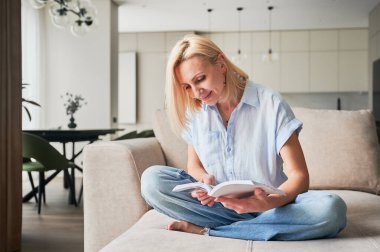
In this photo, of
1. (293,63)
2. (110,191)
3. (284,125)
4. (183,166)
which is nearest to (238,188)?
(284,125)

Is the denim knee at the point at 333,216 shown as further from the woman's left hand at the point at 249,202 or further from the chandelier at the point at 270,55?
the chandelier at the point at 270,55

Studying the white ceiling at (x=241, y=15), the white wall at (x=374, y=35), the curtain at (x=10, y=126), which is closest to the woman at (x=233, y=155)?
the curtain at (x=10, y=126)

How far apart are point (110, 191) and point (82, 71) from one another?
16.5ft

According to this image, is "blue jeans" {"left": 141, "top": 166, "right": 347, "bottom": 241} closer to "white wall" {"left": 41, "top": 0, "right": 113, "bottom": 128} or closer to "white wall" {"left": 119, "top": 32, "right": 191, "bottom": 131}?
"white wall" {"left": 41, "top": 0, "right": 113, "bottom": 128}

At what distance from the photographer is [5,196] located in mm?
2416

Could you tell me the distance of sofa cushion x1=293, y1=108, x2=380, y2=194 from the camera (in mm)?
2127

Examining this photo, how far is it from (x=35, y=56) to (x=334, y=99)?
5.53 meters

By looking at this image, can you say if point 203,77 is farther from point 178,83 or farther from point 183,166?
point 183,166

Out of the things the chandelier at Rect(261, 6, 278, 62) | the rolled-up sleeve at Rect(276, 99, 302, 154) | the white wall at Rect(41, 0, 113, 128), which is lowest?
the rolled-up sleeve at Rect(276, 99, 302, 154)

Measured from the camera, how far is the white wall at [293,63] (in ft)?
27.8

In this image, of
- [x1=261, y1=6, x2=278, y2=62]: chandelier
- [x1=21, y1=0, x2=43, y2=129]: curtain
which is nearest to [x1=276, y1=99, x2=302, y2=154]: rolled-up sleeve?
[x1=21, y1=0, x2=43, y2=129]: curtain

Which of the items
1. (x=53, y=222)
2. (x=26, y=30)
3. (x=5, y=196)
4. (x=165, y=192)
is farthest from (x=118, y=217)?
(x=26, y=30)

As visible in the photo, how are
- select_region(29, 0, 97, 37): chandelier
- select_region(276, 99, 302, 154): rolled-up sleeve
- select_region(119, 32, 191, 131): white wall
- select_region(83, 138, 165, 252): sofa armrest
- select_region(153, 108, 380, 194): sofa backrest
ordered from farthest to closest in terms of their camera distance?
select_region(119, 32, 191, 131): white wall → select_region(29, 0, 97, 37): chandelier → select_region(153, 108, 380, 194): sofa backrest → select_region(83, 138, 165, 252): sofa armrest → select_region(276, 99, 302, 154): rolled-up sleeve

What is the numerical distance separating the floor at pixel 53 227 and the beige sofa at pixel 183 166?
0.89 metres
